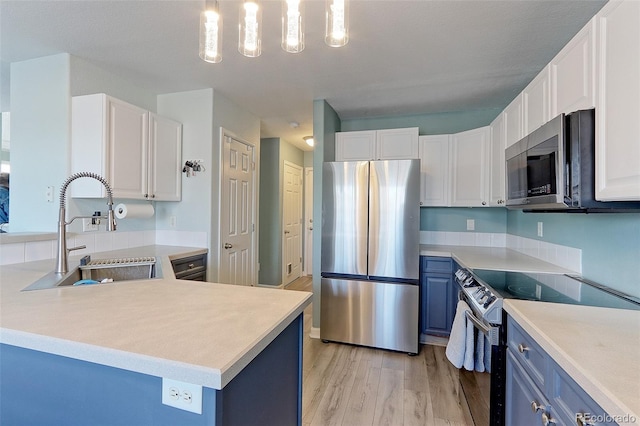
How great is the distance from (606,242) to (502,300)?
755mm

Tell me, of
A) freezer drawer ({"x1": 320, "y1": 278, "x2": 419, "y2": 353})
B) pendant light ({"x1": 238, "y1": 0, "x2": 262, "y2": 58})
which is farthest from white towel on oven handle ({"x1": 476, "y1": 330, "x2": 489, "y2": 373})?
pendant light ({"x1": 238, "y1": 0, "x2": 262, "y2": 58})

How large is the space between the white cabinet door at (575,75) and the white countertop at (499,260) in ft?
3.36

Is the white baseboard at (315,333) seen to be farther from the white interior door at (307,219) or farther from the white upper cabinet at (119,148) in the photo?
the white interior door at (307,219)

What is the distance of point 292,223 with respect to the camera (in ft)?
16.9

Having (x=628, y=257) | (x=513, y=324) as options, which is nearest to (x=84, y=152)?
(x=513, y=324)

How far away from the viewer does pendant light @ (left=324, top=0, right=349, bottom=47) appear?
1144mm

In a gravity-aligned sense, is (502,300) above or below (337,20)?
below

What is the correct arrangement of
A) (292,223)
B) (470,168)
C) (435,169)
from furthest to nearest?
(292,223) < (435,169) < (470,168)

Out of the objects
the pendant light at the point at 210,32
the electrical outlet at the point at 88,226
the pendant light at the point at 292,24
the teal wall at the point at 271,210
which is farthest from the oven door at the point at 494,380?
the teal wall at the point at 271,210

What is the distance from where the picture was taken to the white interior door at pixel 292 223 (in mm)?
4805

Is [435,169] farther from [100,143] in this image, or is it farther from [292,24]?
[100,143]

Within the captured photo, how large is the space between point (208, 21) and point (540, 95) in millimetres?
1833

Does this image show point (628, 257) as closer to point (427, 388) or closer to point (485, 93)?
point (427, 388)

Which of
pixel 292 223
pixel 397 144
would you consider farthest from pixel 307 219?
pixel 397 144
